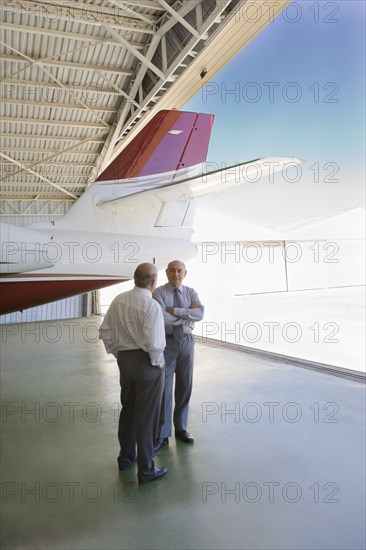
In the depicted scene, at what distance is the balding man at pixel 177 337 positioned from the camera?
134 inches

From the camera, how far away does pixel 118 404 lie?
15.8 feet

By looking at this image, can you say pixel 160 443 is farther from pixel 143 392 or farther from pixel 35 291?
pixel 35 291

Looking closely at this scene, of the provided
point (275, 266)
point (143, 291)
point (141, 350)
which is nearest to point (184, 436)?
point (141, 350)

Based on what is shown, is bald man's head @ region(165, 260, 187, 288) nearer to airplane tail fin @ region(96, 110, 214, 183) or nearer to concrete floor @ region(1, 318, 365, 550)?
concrete floor @ region(1, 318, 365, 550)

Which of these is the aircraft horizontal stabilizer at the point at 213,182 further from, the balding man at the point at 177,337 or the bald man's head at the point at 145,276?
the bald man's head at the point at 145,276

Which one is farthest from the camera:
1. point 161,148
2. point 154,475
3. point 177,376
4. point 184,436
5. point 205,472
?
point 161,148

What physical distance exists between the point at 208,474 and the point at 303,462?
77 cm

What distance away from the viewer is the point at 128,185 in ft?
17.6

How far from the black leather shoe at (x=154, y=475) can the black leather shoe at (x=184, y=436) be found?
0.59 m

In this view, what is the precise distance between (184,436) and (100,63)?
24.0ft

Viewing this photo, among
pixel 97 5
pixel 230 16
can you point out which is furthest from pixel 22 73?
pixel 230 16

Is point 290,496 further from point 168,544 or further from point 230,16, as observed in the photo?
point 230,16

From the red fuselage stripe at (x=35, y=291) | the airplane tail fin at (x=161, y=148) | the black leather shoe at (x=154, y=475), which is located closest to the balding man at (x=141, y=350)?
the black leather shoe at (x=154, y=475)

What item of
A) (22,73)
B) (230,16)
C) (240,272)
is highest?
(22,73)
